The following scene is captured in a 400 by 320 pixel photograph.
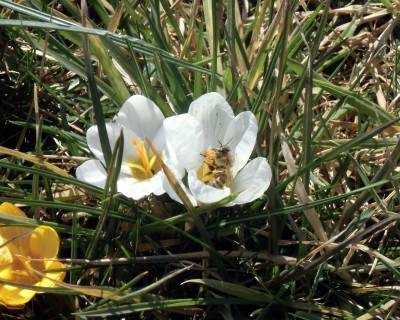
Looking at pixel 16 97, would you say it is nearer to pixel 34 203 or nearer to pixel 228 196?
pixel 34 203

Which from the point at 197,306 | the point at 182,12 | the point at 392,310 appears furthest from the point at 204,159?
the point at 182,12

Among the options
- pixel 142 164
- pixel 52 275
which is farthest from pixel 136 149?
pixel 52 275

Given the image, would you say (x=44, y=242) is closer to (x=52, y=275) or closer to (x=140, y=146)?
(x=52, y=275)

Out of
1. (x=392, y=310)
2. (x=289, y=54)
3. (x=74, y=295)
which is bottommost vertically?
(x=392, y=310)

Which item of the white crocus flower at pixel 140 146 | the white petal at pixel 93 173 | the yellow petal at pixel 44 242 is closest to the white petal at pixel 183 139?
the white crocus flower at pixel 140 146

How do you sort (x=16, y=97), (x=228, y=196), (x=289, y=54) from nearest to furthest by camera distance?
(x=228, y=196) < (x=289, y=54) < (x=16, y=97)

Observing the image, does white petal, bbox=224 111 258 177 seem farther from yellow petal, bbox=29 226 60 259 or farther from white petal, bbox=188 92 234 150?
yellow petal, bbox=29 226 60 259

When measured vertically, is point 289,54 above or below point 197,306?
above
